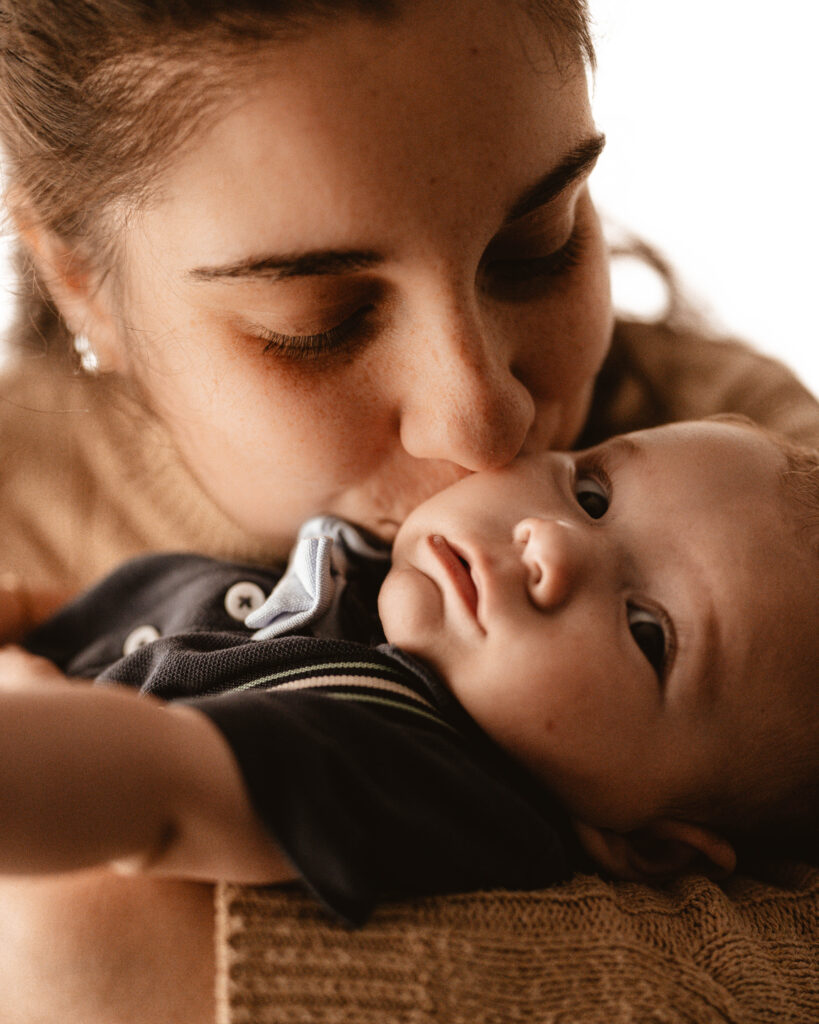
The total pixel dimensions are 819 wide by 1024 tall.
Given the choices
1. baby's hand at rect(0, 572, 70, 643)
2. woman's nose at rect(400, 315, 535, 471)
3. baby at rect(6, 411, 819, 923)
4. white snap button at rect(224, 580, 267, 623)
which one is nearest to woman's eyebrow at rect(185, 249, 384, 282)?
woman's nose at rect(400, 315, 535, 471)

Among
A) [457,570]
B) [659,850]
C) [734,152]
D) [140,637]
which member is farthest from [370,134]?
[734,152]

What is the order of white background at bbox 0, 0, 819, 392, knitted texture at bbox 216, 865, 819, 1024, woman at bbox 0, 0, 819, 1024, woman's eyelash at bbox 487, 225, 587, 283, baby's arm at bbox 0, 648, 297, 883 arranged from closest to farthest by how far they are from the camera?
baby's arm at bbox 0, 648, 297, 883
knitted texture at bbox 216, 865, 819, 1024
woman at bbox 0, 0, 819, 1024
woman's eyelash at bbox 487, 225, 587, 283
white background at bbox 0, 0, 819, 392

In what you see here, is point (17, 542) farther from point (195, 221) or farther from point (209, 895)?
point (209, 895)

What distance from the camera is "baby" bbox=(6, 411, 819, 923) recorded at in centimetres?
70

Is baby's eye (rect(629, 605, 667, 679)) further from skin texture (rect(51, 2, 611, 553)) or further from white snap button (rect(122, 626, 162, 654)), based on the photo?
white snap button (rect(122, 626, 162, 654))

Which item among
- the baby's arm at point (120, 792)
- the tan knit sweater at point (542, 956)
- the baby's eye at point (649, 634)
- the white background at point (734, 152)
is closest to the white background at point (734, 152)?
the white background at point (734, 152)

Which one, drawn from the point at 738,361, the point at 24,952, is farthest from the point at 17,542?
the point at 738,361

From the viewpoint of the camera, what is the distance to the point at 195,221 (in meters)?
0.93

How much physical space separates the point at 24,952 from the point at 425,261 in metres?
0.66

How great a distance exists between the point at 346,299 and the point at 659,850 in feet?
2.17

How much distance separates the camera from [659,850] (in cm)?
104

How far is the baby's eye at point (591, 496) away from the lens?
3.55 feet

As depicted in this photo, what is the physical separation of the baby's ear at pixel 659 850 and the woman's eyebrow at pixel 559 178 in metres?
0.62

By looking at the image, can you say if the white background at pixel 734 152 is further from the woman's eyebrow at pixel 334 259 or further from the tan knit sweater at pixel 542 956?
the woman's eyebrow at pixel 334 259
